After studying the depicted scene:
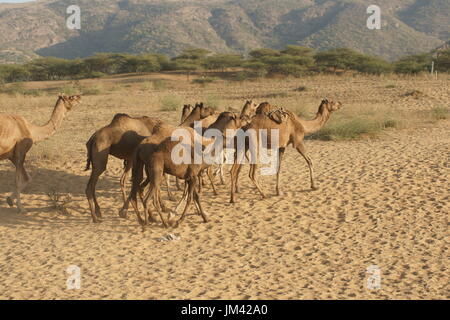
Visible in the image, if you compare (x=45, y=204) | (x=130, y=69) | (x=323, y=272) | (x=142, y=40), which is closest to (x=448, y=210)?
(x=323, y=272)

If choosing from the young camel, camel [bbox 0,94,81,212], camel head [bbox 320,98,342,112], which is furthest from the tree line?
the young camel

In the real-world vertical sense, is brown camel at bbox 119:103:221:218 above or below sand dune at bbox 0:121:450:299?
above

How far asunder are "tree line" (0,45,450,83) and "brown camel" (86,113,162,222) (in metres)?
28.3

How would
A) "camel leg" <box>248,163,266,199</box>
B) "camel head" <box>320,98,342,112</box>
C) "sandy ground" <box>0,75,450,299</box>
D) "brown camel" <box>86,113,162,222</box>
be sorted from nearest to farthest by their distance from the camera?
1. "sandy ground" <box>0,75,450,299</box>
2. "brown camel" <box>86,113,162,222</box>
3. "camel leg" <box>248,163,266,199</box>
4. "camel head" <box>320,98,342,112</box>

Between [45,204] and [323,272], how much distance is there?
5301mm

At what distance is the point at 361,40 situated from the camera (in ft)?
263

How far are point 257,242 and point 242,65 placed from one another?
1407 inches

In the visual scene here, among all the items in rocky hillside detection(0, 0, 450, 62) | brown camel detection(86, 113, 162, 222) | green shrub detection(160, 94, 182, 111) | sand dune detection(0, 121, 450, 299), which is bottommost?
sand dune detection(0, 121, 450, 299)

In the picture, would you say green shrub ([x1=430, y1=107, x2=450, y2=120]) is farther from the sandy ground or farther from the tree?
the tree

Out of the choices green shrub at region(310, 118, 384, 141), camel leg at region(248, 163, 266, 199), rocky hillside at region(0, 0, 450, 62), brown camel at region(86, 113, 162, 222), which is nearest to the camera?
brown camel at region(86, 113, 162, 222)

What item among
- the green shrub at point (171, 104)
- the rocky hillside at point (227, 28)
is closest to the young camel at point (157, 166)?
the green shrub at point (171, 104)

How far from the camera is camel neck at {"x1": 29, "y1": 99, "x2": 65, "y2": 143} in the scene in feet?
30.2

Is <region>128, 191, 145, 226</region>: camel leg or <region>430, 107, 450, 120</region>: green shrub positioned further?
<region>430, 107, 450, 120</region>: green shrub
